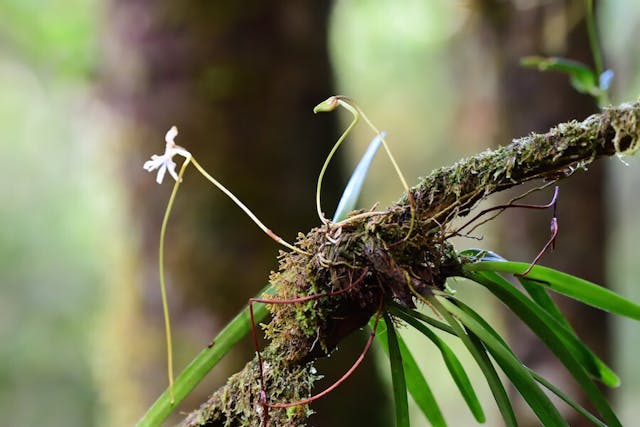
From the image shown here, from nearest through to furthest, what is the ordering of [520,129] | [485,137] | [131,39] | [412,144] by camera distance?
[131,39] → [520,129] → [485,137] → [412,144]

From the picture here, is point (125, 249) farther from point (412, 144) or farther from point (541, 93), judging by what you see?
point (412, 144)

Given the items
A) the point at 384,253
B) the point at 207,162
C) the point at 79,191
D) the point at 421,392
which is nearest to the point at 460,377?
the point at 421,392

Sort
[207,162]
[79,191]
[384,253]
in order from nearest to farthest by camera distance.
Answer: [384,253], [207,162], [79,191]

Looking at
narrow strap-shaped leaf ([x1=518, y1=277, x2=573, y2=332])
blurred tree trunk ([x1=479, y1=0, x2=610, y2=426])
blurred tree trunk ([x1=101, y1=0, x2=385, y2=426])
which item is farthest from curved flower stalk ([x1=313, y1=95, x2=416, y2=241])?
blurred tree trunk ([x1=479, y1=0, x2=610, y2=426])

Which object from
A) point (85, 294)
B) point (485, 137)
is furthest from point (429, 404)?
point (85, 294)

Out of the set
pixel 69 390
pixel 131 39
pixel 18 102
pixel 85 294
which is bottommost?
pixel 131 39

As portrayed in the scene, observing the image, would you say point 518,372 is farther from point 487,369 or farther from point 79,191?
point 79,191

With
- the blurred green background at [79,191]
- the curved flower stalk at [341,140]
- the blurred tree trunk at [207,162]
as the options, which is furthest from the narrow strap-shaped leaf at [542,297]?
the blurred green background at [79,191]
